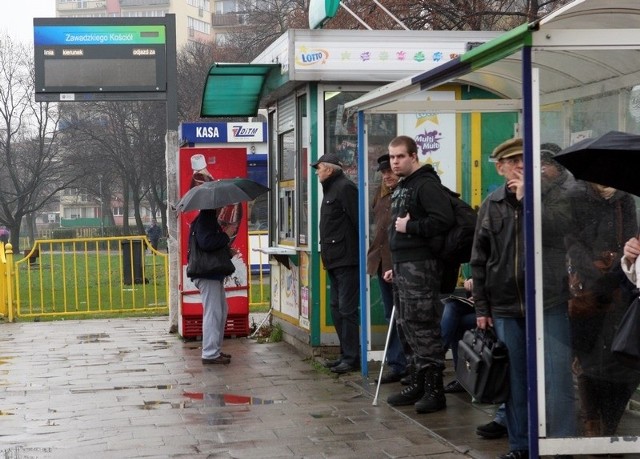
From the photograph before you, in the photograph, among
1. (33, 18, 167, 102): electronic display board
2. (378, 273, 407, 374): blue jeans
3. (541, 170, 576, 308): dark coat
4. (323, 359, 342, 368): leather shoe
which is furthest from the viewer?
(33, 18, 167, 102): electronic display board

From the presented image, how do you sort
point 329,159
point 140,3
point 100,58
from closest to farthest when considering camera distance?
point 329,159
point 100,58
point 140,3

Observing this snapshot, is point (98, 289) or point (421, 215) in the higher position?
point (421, 215)

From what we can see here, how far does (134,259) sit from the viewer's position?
19.8m

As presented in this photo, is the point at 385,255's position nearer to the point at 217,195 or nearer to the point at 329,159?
the point at 329,159

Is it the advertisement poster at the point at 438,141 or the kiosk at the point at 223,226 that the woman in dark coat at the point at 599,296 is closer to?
the advertisement poster at the point at 438,141

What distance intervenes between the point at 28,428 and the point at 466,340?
10.7ft

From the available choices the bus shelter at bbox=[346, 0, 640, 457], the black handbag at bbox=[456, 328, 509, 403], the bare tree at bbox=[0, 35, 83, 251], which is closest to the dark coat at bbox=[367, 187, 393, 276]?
the black handbag at bbox=[456, 328, 509, 403]

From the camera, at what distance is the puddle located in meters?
8.39

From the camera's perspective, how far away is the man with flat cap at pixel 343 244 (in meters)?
9.34

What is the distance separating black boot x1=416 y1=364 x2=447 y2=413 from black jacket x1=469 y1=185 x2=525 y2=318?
4.82 ft

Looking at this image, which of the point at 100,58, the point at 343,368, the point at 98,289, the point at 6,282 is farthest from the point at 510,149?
the point at 6,282

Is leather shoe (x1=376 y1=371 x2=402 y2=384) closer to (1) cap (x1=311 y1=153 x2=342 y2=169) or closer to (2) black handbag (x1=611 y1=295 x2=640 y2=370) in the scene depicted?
(1) cap (x1=311 y1=153 x2=342 y2=169)

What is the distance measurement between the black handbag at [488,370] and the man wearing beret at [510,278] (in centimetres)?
4

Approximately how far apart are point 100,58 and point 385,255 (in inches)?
257
